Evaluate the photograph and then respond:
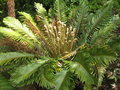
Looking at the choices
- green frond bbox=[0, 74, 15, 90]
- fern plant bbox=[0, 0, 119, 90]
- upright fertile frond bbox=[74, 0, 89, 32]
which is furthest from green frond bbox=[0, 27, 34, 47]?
upright fertile frond bbox=[74, 0, 89, 32]

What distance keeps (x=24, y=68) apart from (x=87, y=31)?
169 cm

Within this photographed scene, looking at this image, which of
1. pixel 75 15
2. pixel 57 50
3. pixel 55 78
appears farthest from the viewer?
pixel 75 15

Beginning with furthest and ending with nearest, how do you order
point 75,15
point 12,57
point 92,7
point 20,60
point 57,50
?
point 92,7 < point 75,15 < point 57,50 < point 20,60 < point 12,57

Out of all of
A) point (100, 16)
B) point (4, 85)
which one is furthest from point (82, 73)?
point (100, 16)

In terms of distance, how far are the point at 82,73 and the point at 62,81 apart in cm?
33

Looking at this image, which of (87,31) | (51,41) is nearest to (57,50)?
(51,41)

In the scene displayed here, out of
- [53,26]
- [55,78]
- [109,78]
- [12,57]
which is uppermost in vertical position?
[53,26]

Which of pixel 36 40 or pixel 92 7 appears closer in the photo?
pixel 36 40

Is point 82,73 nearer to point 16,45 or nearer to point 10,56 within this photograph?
point 10,56

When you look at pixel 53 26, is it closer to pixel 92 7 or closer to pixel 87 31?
pixel 87 31

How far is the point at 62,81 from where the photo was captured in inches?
140

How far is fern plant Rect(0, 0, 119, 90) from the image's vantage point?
140 inches

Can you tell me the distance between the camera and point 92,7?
6.56 meters

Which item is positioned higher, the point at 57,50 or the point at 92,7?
the point at 92,7
